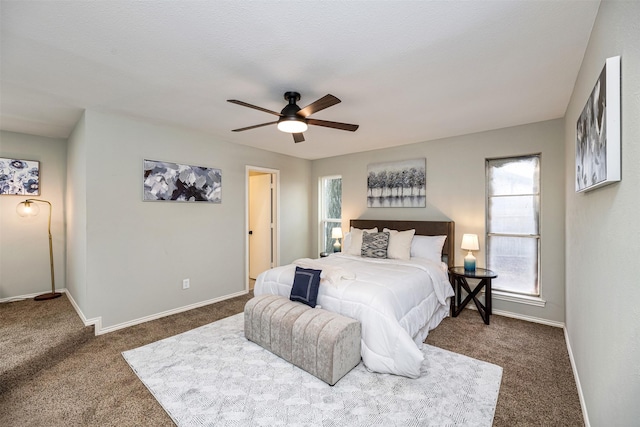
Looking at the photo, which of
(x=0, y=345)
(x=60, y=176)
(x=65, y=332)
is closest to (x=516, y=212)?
(x=65, y=332)

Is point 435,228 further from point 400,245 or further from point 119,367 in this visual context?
point 119,367

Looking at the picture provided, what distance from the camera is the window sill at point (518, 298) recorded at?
11.3 feet

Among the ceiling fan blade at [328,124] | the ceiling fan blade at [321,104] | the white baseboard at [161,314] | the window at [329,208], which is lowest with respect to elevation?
the white baseboard at [161,314]

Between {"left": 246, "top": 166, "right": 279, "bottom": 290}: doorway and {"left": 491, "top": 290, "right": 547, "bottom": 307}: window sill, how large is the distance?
138 inches

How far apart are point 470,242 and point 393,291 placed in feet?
5.63

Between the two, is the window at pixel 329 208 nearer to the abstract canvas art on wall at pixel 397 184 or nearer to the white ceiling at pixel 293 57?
the abstract canvas art on wall at pixel 397 184

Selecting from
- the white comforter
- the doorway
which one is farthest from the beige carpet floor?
the doorway

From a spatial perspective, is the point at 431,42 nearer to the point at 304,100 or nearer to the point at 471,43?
the point at 471,43

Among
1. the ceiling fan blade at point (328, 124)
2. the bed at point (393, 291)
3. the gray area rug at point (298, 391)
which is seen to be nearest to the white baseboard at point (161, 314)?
the gray area rug at point (298, 391)

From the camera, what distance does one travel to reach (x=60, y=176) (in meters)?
4.25

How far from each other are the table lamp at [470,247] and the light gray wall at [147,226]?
3277 mm

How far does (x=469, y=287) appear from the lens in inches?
148

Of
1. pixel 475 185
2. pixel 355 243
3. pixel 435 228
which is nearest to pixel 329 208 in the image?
pixel 355 243

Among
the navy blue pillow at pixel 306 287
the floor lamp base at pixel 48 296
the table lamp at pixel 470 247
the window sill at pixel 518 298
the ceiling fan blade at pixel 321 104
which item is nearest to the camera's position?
the ceiling fan blade at pixel 321 104
